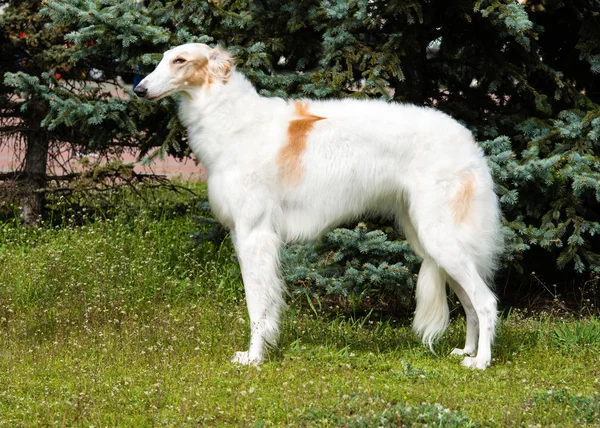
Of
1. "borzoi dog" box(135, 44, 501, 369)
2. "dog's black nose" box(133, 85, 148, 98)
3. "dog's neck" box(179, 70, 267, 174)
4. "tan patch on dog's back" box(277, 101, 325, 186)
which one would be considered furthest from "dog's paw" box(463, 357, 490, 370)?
"dog's black nose" box(133, 85, 148, 98)

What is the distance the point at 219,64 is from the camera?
5.16 metres

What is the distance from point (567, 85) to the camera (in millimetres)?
6344

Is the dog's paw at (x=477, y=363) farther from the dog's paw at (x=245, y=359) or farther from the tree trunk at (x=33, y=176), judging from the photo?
the tree trunk at (x=33, y=176)

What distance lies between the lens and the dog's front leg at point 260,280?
509 centimetres

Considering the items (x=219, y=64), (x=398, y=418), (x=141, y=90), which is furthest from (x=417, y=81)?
(x=398, y=418)

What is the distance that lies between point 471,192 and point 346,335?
126 cm

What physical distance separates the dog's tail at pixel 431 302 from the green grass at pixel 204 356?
0.12m

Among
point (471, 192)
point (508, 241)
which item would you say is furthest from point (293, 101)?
point (508, 241)

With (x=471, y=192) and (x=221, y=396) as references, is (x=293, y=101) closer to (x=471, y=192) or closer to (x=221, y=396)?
(x=471, y=192)

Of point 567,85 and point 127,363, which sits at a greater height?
point 567,85

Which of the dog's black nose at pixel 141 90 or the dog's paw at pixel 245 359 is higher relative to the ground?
the dog's black nose at pixel 141 90

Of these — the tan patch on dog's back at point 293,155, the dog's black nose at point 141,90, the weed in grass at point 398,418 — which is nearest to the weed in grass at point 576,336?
the weed in grass at point 398,418

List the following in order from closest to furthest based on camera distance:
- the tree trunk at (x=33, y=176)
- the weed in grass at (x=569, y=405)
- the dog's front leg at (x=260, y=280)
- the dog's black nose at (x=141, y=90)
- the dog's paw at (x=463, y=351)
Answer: the weed in grass at (x=569, y=405)
the dog's black nose at (x=141, y=90)
the dog's front leg at (x=260, y=280)
the dog's paw at (x=463, y=351)
the tree trunk at (x=33, y=176)

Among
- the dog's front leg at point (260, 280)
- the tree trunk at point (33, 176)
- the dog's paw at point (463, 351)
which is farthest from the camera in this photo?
the tree trunk at point (33, 176)
